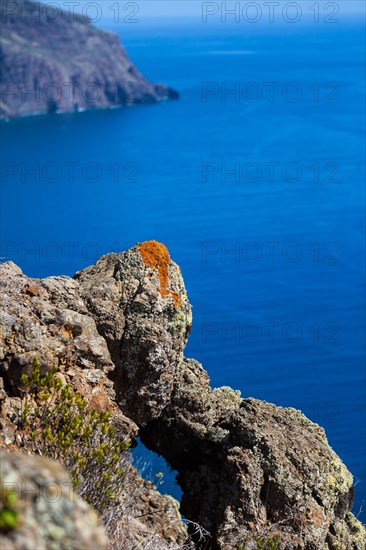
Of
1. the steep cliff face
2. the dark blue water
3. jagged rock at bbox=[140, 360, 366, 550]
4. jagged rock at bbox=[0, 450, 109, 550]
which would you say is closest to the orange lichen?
jagged rock at bbox=[140, 360, 366, 550]

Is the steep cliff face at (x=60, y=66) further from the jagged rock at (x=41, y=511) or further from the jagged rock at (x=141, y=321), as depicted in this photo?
the jagged rock at (x=41, y=511)

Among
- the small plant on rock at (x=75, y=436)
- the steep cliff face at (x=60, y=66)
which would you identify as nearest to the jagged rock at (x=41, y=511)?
the small plant on rock at (x=75, y=436)

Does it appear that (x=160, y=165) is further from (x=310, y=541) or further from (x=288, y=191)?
(x=310, y=541)

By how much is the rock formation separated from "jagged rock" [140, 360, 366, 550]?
1cm

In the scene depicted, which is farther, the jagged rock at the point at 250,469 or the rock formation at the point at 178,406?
the jagged rock at the point at 250,469

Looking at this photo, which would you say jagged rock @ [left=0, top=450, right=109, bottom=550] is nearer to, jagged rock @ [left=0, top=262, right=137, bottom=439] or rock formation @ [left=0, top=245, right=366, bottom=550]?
jagged rock @ [left=0, top=262, right=137, bottom=439]

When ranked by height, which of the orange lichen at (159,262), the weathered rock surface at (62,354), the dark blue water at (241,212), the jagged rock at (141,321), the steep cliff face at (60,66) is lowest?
the weathered rock surface at (62,354)

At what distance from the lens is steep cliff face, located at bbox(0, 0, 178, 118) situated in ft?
424

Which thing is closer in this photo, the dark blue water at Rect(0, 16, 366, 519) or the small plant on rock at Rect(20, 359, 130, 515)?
the small plant on rock at Rect(20, 359, 130, 515)

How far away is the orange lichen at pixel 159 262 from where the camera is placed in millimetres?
9742

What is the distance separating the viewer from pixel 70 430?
744 centimetres

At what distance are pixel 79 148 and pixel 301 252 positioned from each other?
45.4m

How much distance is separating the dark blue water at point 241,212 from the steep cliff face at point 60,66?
16.0 feet

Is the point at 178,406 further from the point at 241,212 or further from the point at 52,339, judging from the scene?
the point at 241,212
